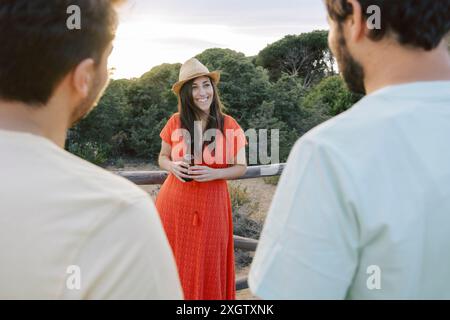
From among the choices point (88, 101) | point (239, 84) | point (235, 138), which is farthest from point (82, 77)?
point (239, 84)

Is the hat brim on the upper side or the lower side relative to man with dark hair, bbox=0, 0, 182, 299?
upper

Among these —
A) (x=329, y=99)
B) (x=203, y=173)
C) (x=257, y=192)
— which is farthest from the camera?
(x=329, y=99)

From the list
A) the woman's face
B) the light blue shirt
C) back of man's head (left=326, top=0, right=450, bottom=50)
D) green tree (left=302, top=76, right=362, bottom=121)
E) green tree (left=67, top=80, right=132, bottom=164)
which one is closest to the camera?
the light blue shirt

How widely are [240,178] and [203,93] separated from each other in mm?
748

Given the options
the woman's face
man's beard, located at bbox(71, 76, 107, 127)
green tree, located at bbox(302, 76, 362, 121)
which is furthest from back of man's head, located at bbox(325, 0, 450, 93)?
green tree, located at bbox(302, 76, 362, 121)

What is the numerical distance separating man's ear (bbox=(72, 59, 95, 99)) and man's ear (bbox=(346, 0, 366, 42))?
58 centimetres

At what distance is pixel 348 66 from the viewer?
124 centimetres

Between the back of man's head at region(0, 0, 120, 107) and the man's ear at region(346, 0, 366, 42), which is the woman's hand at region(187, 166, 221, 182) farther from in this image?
the back of man's head at region(0, 0, 120, 107)

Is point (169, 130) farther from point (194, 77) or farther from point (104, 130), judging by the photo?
point (104, 130)

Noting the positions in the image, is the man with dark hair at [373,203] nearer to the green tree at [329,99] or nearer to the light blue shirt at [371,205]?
the light blue shirt at [371,205]

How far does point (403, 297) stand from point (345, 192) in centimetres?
27

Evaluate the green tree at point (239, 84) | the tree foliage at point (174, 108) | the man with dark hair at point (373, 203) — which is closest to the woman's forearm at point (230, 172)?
the man with dark hair at point (373, 203)

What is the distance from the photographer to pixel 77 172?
3.06ft

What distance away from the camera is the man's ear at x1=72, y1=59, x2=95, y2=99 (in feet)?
3.48
